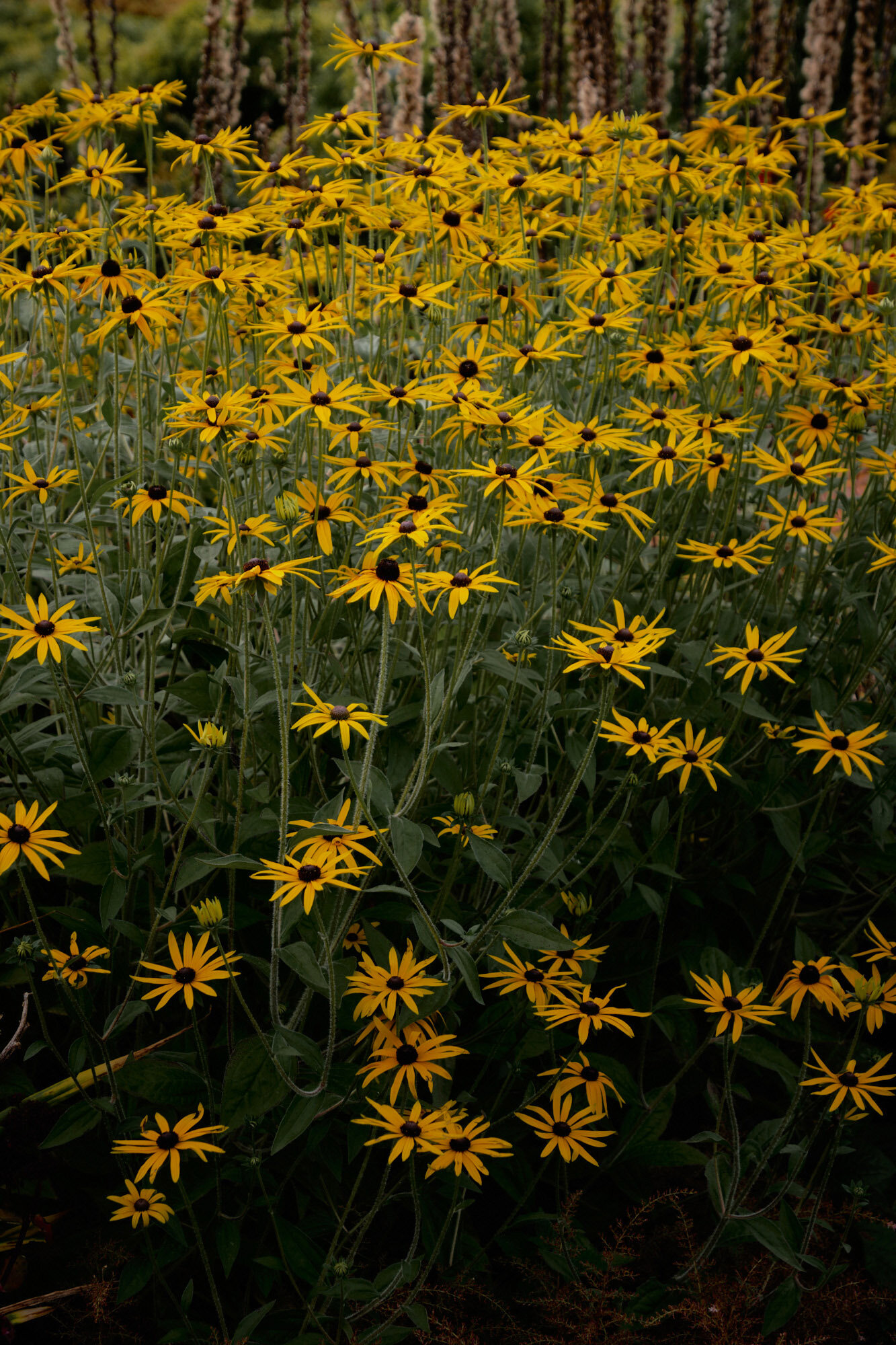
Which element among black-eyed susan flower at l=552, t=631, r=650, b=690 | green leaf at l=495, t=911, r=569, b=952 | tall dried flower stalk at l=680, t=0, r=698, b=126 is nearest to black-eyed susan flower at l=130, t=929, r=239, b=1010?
green leaf at l=495, t=911, r=569, b=952

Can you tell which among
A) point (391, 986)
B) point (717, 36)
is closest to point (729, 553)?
point (391, 986)

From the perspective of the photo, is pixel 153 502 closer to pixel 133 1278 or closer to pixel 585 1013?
pixel 585 1013

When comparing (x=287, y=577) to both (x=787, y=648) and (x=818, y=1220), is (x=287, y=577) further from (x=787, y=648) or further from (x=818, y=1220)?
(x=818, y=1220)

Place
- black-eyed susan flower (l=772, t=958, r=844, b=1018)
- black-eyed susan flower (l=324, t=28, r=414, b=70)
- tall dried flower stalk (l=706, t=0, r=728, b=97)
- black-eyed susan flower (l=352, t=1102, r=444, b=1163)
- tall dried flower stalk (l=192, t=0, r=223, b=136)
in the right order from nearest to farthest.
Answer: black-eyed susan flower (l=352, t=1102, r=444, b=1163) < black-eyed susan flower (l=772, t=958, r=844, b=1018) < black-eyed susan flower (l=324, t=28, r=414, b=70) < tall dried flower stalk (l=192, t=0, r=223, b=136) < tall dried flower stalk (l=706, t=0, r=728, b=97)

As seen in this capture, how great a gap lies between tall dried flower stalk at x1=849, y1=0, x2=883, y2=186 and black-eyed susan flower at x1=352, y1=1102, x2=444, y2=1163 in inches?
187

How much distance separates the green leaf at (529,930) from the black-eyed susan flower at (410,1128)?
0.35 meters

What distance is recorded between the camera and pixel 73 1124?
6.84 ft

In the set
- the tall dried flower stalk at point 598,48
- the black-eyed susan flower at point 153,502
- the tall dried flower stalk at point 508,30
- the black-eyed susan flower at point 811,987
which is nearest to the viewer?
the black-eyed susan flower at point 811,987

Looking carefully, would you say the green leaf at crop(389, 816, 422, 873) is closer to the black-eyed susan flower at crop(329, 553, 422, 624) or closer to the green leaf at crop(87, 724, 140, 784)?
the black-eyed susan flower at crop(329, 553, 422, 624)

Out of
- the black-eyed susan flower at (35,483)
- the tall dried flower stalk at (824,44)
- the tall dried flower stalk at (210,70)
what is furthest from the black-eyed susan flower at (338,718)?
the tall dried flower stalk at (824,44)

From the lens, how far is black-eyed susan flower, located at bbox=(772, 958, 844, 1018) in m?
2.22

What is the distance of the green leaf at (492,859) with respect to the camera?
200cm

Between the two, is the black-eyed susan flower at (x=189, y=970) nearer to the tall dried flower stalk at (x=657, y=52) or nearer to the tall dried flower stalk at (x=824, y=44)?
the tall dried flower stalk at (x=657, y=52)

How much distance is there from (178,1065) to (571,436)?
1.65 meters
